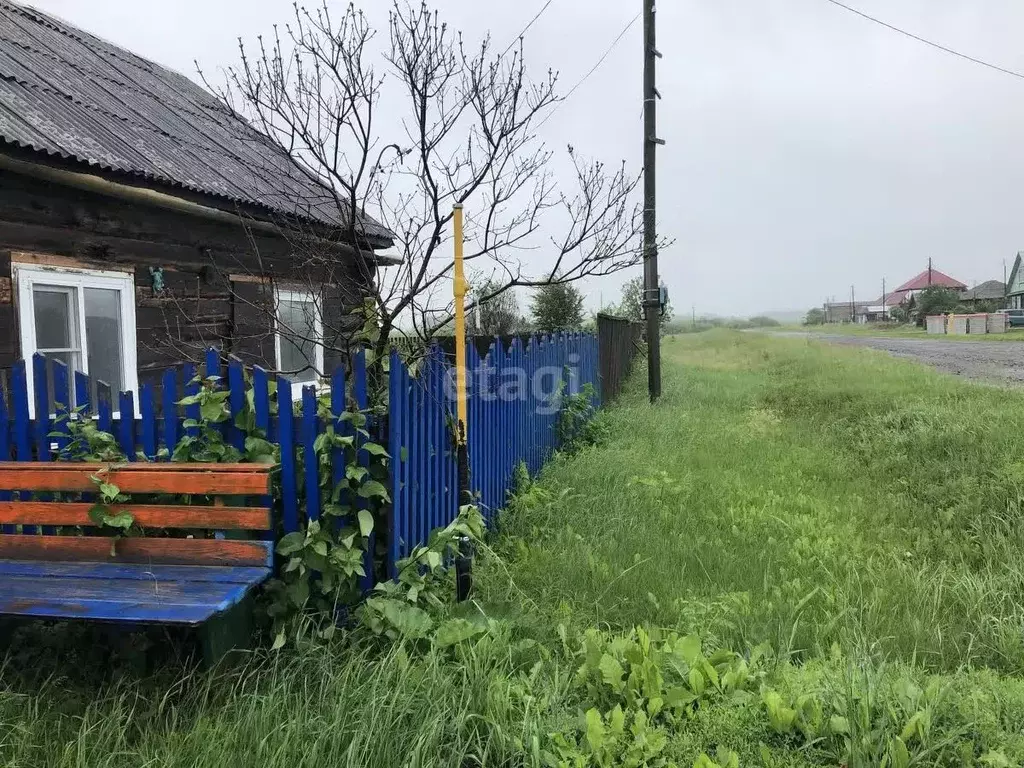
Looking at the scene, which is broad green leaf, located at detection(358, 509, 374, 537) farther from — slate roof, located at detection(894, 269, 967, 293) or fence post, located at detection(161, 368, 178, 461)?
slate roof, located at detection(894, 269, 967, 293)

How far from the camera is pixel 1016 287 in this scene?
60344 mm

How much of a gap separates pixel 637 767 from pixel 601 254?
289cm

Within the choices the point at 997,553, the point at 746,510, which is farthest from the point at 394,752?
the point at 997,553

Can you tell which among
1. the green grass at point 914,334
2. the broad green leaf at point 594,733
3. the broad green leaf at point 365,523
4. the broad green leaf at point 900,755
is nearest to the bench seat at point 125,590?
the broad green leaf at point 365,523

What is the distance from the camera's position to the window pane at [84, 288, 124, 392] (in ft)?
17.4

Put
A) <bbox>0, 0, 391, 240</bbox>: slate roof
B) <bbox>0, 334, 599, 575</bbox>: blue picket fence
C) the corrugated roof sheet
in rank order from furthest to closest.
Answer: the corrugated roof sheet, <bbox>0, 0, 391, 240</bbox>: slate roof, <bbox>0, 334, 599, 575</bbox>: blue picket fence

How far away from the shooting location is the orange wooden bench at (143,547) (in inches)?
93.4

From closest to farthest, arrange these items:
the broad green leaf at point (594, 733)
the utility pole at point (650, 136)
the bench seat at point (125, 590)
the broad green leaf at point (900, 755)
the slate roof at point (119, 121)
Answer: the broad green leaf at point (900, 755)
the broad green leaf at point (594, 733)
the bench seat at point (125, 590)
the slate roof at point (119, 121)
the utility pole at point (650, 136)

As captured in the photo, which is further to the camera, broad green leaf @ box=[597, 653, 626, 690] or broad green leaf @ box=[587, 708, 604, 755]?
broad green leaf @ box=[597, 653, 626, 690]

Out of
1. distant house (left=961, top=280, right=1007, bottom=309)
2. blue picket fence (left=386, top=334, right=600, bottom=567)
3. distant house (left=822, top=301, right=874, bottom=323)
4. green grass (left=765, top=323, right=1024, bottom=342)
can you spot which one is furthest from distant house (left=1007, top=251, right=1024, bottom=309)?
blue picket fence (left=386, top=334, right=600, bottom=567)

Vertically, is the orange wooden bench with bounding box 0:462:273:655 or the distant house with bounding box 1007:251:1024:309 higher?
the distant house with bounding box 1007:251:1024:309

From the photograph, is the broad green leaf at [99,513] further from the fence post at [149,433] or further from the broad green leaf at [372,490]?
the broad green leaf at [372,490]

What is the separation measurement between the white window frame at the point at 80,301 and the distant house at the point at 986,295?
72.9m

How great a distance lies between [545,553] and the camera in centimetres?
363
